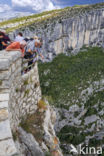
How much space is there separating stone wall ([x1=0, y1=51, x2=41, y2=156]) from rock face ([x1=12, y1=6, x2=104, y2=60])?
28.9 m

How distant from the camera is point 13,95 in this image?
3947 millimetres

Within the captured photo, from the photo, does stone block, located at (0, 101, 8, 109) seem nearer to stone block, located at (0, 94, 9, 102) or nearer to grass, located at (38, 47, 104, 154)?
stone block, located at (0, 94, 9, 102)

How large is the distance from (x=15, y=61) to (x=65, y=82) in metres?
35.8

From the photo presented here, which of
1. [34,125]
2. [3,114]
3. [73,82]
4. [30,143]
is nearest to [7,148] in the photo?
[3,114]

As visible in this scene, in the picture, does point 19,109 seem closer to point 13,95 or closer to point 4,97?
point 13,95

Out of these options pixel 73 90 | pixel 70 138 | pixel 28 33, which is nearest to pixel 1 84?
pixel 28 33

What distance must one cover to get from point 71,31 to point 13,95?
41.6m

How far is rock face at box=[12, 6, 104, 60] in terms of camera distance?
37125 millimetres

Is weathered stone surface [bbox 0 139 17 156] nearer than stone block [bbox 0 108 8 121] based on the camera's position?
Yes

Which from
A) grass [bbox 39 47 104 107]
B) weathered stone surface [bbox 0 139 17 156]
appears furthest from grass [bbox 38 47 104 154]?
weathered stone surface [bbox 0 139 17 156]

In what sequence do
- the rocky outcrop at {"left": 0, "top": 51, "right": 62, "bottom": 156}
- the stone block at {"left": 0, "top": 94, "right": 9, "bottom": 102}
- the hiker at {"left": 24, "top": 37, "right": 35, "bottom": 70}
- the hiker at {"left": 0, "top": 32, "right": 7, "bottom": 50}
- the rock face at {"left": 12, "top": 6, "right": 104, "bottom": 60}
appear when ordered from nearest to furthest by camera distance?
1. the rocky outcrop at {"left": 0, "top": 51, "right": 62, "bottom": 156}
2. the stone block at {"left": 0, "top": 94, "right": 9, "bottom": 102}
3. the hiker at {"left": 24, "top": 37, "right": 35, "bottom": 70}
4. the hiker at {"left": 0, "top": 32, "right": 7, "bottom": 50}
5. the rock face at {"left": 12, "top": 6, "right": 104, "bottom": 60}

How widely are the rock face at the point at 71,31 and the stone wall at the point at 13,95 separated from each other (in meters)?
28.9

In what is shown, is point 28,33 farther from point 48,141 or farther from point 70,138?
point 48,141

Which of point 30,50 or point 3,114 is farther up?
point 30,50
